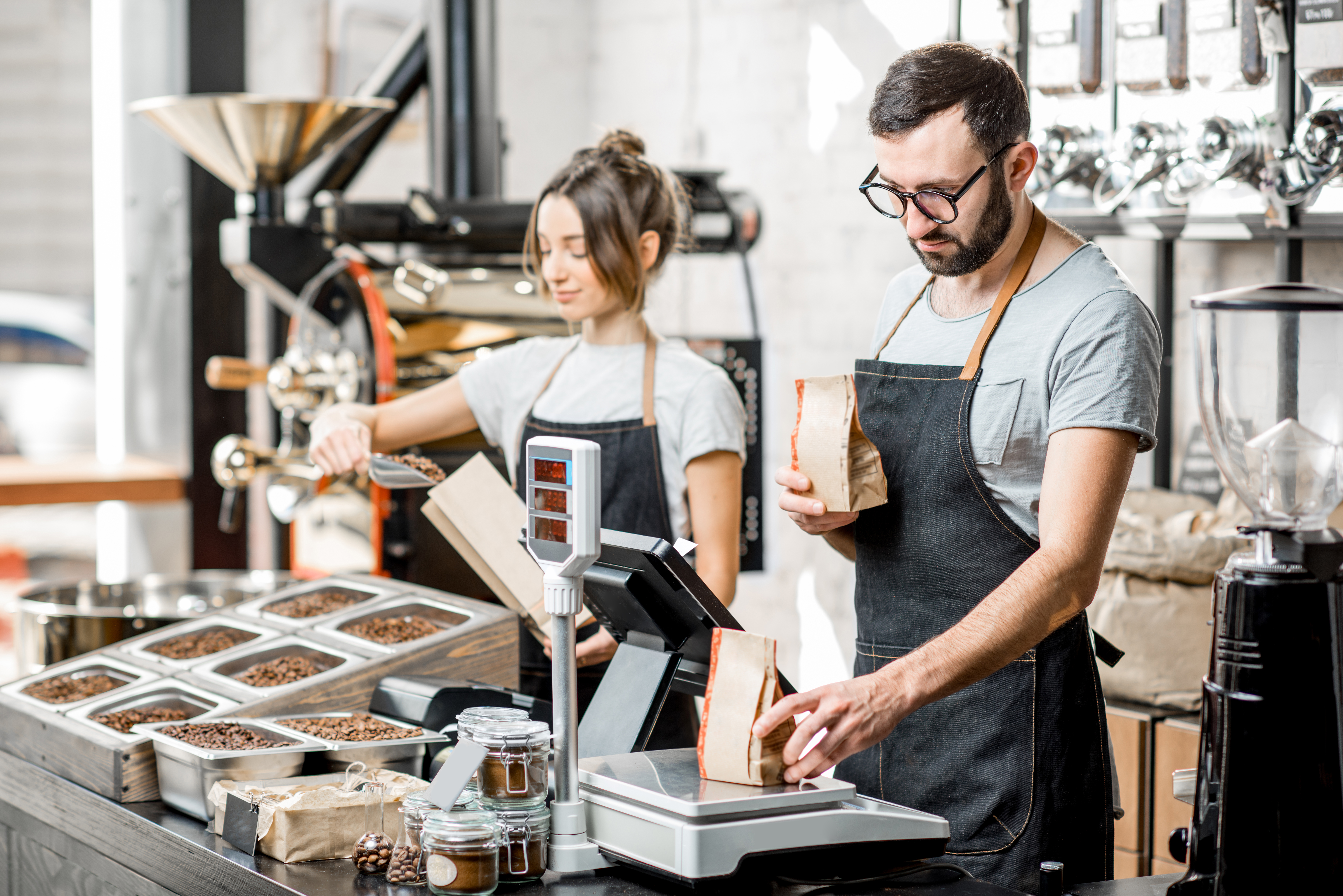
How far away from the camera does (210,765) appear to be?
167 cm

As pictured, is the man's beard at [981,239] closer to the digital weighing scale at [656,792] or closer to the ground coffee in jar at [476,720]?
the digital weighing scale at [656,792]

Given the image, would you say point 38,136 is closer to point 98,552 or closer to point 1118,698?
point 98,552

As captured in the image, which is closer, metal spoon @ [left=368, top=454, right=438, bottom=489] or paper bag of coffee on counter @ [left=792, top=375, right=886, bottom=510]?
paper bag of coffee on counter @ [left=792, top=375, right=886, bottom=510]

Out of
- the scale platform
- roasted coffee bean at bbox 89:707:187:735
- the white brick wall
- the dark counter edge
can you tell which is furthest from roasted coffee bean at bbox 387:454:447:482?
the white brick wall

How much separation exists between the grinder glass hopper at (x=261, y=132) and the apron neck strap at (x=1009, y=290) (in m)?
2.28

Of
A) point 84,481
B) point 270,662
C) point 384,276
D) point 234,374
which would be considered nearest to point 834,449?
point 270,662

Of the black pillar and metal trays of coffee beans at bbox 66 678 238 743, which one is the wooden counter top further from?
metal trays of coffee beans at bbox 66 678 238 743

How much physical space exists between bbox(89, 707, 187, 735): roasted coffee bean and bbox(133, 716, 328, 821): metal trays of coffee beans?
15cm

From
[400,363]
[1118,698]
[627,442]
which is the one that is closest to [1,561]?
[400,363]

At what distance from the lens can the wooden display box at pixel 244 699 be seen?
1.80 m

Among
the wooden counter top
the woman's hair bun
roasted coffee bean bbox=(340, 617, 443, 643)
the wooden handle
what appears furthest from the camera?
the wooden counter top

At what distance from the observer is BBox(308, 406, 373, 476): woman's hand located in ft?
7.29

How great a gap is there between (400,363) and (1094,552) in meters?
2.19

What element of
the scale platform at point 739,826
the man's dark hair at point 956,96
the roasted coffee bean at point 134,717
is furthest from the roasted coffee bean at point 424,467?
the man's dark hair at point 956,96
